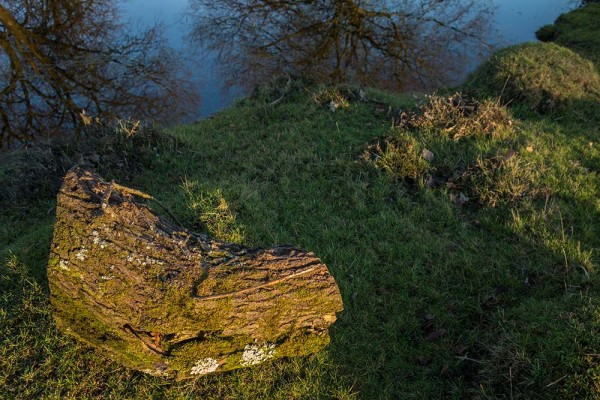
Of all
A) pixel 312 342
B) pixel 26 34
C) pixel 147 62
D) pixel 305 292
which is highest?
pixel 26 34

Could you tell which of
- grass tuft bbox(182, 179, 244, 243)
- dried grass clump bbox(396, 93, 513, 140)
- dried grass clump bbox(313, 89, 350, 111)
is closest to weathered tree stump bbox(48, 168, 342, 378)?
grass tuft bbox(182, 179, 244, 243)

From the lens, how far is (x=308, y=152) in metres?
6.06

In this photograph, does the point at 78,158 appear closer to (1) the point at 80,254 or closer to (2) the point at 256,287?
(1) the point at 80,254

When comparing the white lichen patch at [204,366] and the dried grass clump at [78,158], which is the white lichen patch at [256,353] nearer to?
the white lichen patch at [204,366]

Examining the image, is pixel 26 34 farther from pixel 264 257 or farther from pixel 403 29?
pixel 264 257

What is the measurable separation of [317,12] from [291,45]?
1.20m

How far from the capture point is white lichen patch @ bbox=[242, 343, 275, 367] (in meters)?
2.96

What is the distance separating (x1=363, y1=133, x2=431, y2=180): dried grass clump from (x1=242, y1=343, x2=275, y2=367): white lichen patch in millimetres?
2946

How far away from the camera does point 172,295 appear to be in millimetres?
2807

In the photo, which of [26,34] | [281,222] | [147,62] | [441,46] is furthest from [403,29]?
[26,34]

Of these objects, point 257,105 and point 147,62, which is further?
point 147,62

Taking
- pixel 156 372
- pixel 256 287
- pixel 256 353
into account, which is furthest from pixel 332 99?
pixel 156 372

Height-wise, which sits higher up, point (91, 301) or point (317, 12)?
point (317, 12)

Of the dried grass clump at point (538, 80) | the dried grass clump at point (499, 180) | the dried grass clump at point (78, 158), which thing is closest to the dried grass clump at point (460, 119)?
the dried grass clump at point (499, 180)
